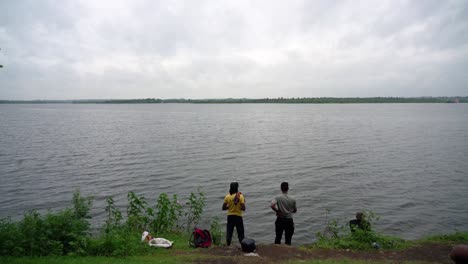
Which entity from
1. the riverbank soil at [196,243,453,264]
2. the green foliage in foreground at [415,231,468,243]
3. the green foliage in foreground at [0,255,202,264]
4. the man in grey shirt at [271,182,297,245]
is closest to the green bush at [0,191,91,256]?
the green foliage in foreground at [0,255,202,264]

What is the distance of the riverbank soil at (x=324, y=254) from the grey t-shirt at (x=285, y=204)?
1041 millimetres

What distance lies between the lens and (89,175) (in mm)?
23500

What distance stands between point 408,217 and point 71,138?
4131cm

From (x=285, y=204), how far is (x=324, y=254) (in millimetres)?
1830

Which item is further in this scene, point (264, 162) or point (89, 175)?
point (264, 162)

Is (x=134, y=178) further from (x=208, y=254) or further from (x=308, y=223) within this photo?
(x=208, y=254)

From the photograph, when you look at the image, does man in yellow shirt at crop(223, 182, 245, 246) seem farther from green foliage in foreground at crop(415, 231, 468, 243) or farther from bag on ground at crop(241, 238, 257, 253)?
green foliage in foreground at crop(415, 231, 468, 243)

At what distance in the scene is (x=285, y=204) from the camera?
1059cm

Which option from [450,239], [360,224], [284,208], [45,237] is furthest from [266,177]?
[45,237]

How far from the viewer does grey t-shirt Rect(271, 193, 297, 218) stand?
10.6m

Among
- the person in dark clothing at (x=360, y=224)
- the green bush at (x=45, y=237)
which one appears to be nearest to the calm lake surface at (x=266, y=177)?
the person in dark clothing at (x=360, y=224)

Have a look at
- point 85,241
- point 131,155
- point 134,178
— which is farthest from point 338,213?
point 131,155

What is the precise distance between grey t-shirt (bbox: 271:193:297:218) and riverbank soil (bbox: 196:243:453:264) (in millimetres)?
1041

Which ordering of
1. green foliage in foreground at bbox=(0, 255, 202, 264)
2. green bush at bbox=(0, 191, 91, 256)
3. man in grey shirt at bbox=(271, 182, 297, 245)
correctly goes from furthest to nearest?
man in grey shirt at bbox=(271, 182, 297, 245)
green bush at bbox=(0, 191, 91, 256)
green foliage in foreground at bbox=(0, 255, 202, 264)
